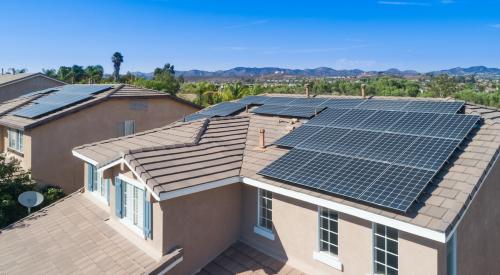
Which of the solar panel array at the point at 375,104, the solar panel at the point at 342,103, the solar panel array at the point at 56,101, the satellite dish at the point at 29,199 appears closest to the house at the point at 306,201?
the solar panel array at the point at 375,104

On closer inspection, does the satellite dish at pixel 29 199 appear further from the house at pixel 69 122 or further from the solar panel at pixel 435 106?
the solar panel at pixel 435 106

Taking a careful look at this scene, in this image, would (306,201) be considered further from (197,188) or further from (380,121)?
(380,121)

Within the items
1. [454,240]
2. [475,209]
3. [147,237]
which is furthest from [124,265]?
[475,209]

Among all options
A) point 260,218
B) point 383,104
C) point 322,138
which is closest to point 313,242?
point 260,218

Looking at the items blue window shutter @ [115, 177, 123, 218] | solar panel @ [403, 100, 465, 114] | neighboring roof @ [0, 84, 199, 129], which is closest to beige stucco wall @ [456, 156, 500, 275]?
solar panel @ [403, 100, 465, 114]

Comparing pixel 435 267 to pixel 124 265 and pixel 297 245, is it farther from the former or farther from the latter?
pixel 124 265

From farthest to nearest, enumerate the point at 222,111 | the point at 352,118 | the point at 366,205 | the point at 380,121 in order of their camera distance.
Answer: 1. the point at 222,111
2. the point at 352,118
3. the point at 380,121
4. the point at 366,205
